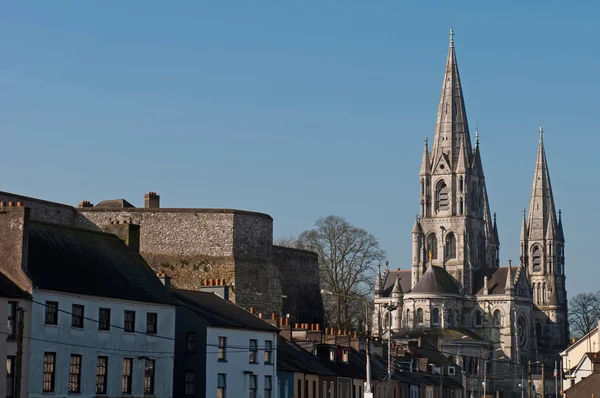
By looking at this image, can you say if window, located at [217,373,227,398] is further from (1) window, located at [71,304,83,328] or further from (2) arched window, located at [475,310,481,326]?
(2) arched window, located at [475,310,481,326]

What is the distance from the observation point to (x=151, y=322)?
42.7m

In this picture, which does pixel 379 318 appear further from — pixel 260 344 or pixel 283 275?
pixel 260 344

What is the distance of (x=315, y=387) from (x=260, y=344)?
5.07 meters

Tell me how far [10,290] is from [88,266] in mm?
4899

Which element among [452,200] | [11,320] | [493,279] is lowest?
[11,320]

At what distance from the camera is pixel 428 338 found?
133250 mm

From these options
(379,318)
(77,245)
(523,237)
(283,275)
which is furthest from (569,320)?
(77,245)

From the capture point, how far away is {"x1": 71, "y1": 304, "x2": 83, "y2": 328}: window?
39312 mm

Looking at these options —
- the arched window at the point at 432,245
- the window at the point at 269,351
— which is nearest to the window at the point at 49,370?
the window at the point at 269,351

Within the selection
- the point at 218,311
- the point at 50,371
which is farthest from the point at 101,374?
the point at 218,311

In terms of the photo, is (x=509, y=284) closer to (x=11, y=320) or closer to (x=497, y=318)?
(x=497, y=318)

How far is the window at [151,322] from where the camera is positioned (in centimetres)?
4244

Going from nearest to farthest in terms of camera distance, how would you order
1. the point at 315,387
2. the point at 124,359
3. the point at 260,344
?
1. the point at 124,359
2. the point at 260,344
3. the point at 315,387

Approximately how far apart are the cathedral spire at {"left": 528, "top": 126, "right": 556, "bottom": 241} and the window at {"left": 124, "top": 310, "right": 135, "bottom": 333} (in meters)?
137
